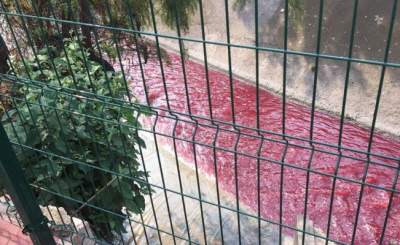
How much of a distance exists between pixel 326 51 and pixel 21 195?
23.5 feet

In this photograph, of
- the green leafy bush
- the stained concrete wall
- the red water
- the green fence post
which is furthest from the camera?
the stained concrete wall

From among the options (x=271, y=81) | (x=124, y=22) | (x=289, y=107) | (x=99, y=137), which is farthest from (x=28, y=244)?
(x=271, y=81)

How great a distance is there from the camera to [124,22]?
15.1 feet

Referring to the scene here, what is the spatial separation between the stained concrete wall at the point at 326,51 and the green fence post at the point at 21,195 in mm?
5056

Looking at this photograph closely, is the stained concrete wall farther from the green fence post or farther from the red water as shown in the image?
the green fence post

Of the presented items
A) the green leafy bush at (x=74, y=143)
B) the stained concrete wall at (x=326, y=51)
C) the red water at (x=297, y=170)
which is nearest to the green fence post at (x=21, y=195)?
the green leafy bush at (x=74, y=143)

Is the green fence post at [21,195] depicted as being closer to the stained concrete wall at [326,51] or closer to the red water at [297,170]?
the red water at [297,170]

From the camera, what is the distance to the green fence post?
2174 mm

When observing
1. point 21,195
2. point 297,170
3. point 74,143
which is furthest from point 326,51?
point 21,195

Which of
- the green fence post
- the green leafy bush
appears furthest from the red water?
the green fence post

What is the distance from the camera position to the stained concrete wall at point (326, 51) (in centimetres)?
744

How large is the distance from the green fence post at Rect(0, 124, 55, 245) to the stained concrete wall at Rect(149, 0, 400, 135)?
5056 mm

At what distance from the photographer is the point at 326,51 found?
27.6ft

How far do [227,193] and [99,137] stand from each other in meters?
2.92
